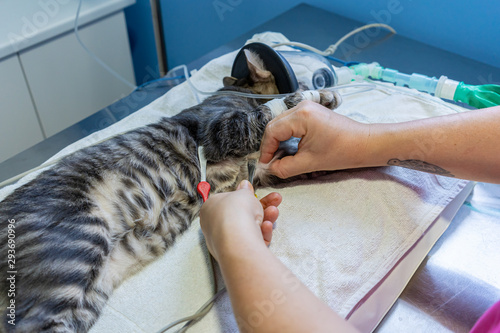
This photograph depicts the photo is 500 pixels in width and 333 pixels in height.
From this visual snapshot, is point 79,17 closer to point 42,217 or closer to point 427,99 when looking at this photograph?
point 42,217

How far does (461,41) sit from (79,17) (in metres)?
1.67

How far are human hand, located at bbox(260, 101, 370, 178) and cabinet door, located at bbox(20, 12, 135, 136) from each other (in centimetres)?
133

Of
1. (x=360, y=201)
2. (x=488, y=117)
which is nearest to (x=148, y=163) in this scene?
(x=360, y=201)

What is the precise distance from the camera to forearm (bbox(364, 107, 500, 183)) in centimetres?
94

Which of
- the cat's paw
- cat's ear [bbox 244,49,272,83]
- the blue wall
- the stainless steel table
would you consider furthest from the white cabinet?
the cat's paw

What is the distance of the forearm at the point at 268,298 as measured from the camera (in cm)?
63

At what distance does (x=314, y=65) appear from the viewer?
4.77 feet

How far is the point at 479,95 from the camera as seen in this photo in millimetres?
1319

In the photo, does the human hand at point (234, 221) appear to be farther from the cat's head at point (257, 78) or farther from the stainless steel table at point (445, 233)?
the cat's head at point (257, 78)

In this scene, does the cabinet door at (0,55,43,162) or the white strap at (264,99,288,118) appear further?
the cabinet door at (0,55,43,162)

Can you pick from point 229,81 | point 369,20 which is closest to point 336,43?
point 369,20

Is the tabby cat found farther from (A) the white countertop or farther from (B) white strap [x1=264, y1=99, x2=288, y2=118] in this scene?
(A) the white countertop

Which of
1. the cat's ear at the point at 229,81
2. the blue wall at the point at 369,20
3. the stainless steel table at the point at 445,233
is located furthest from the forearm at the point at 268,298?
the blue wall at the point at 369,20

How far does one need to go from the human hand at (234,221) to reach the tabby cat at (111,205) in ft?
0.93
